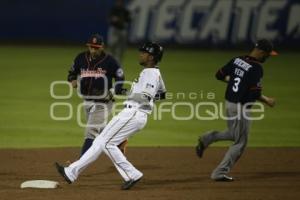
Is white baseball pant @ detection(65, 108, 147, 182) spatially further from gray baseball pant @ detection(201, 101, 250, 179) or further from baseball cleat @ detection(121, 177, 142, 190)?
gray baseball pant @ detection(201, 101, 250, 179)

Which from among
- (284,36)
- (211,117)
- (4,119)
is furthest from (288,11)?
(4,119)

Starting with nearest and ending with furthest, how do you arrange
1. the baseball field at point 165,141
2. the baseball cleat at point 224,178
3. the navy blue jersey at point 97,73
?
1. the baseball field at point 165,141
2. the baseball cleat at point 224,178
3. the navy blue jersey at point 97,73

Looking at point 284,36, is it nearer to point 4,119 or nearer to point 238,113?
point 4,119

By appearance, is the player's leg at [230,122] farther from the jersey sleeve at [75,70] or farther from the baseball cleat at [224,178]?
the jersey sleeve at [75,70]

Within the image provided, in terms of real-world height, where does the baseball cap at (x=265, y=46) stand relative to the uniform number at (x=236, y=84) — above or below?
above

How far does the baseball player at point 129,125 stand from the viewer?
9.05 meters

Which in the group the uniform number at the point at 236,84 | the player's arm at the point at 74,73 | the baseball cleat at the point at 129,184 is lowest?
the baseball cleat at the point at 129,184

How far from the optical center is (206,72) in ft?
76.6

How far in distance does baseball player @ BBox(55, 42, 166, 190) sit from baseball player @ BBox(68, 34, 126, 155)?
1.19 metres

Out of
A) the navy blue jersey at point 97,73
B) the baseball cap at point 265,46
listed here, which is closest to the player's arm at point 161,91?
the navy blue jersey at point 97,73

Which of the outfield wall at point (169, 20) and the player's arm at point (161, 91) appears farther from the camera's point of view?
the outfield wall at point (169, 20)

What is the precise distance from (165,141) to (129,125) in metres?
4.37

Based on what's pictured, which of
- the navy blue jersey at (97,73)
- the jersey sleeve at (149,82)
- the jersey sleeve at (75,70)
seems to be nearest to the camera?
the jersey sleeve at (149,82)

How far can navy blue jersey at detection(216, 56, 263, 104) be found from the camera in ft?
31.1
